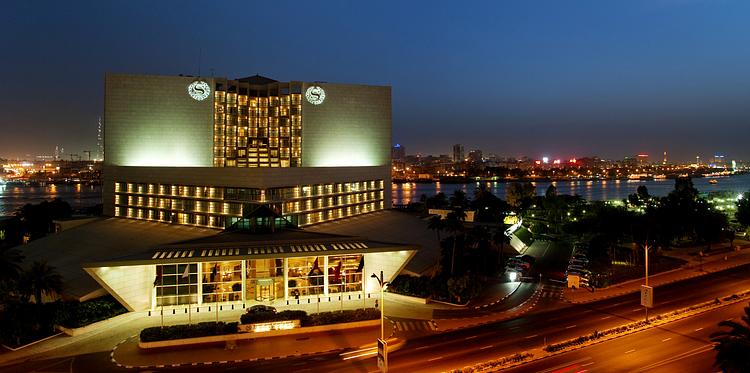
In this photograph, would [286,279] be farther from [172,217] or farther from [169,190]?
[169,190]

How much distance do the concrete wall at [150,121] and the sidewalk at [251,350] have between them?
40316 millimetres

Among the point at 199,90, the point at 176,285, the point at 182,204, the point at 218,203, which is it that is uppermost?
the point at 199,90

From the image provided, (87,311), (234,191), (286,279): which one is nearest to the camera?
(87,311)

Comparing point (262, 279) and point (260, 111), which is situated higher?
point (260, 111)

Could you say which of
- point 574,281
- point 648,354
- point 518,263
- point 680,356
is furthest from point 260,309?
point 518,263

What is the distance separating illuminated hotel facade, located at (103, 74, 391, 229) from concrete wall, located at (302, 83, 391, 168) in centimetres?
16

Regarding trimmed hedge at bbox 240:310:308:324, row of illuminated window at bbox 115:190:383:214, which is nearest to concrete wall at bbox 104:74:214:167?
row of illuminated window at bbox 115:190:383:214

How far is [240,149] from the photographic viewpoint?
Result: 8081 centimetres

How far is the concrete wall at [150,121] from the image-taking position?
6662cm

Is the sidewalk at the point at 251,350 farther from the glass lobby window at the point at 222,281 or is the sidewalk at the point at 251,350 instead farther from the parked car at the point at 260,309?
the glass lobby window at the point at 222,281

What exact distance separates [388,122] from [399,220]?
64.9ft

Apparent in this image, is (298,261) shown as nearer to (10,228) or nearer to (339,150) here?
(339,150)

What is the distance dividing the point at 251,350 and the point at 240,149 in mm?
54304

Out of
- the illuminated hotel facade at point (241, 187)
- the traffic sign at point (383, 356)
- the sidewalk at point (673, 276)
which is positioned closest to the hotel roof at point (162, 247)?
the illuminated hotel facade at point (241, 187)
